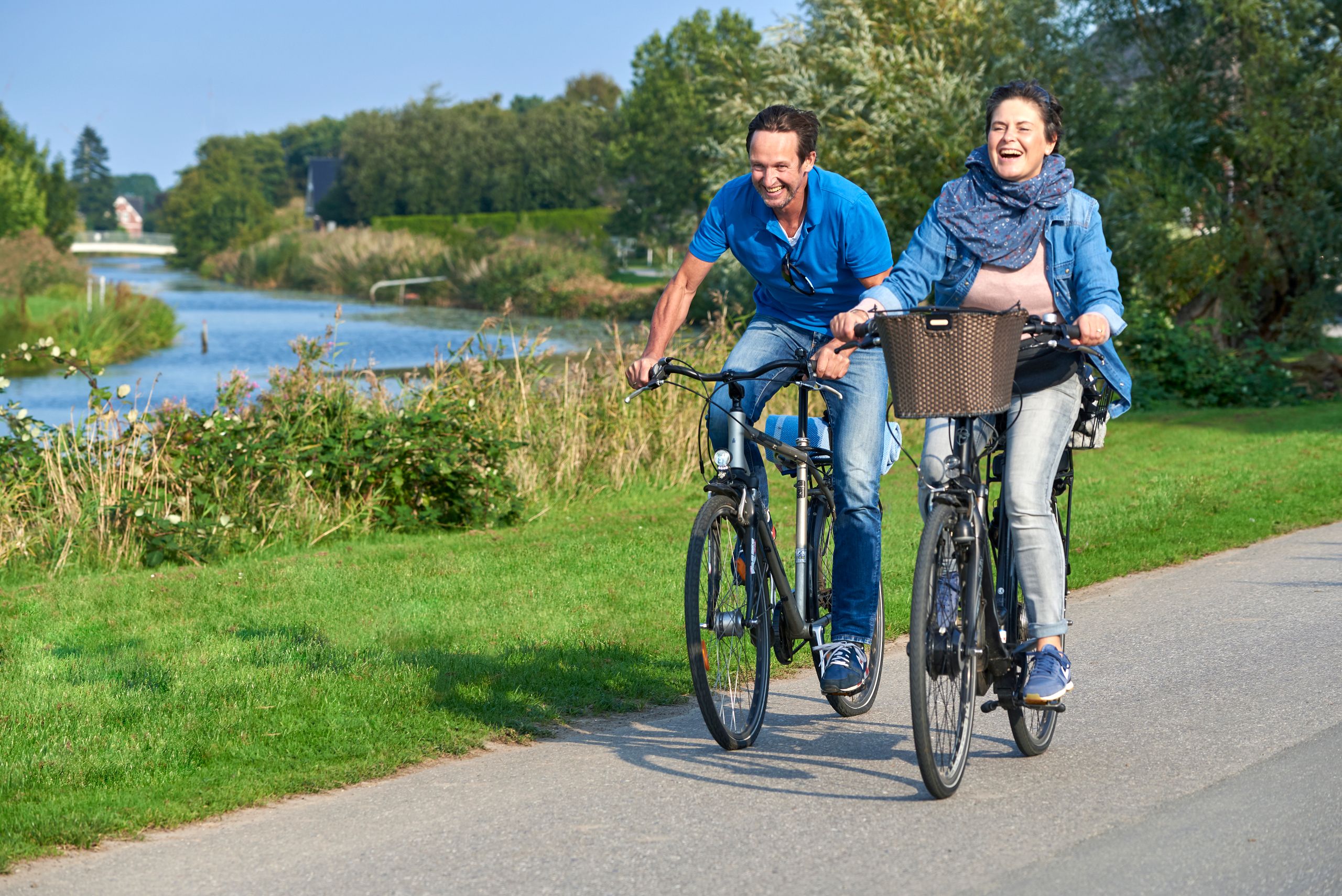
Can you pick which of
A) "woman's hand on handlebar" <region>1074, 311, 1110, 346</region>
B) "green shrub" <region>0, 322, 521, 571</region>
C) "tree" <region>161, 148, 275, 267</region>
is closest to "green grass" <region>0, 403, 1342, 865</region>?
"green shrub" <region>0, 322, 521, 571</region>

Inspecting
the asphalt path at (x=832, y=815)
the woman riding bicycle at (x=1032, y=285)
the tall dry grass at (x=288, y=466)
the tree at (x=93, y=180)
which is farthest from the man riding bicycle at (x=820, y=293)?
the tree at (x=93, y=180)

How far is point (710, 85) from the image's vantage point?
46.8m

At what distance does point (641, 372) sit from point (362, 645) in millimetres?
2409

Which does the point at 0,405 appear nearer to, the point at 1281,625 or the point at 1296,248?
the point at 1281,625

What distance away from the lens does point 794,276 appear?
4867mm

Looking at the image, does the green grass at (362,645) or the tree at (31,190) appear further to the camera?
the tree at (31,190)

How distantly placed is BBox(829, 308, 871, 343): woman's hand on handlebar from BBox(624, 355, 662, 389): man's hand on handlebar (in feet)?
2.31

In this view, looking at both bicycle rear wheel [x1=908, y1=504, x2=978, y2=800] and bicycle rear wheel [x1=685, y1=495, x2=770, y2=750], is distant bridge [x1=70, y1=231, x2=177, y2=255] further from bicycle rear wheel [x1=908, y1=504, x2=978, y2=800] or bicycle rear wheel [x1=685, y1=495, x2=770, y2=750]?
bicycle rear wheel [x1=908, y1=504, x2=978, y2=800]

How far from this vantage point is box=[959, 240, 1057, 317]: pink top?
169 inches

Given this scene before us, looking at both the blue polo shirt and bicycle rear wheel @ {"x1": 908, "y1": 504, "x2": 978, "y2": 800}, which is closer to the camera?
bicycle rear wheel @ {"x1": 908, "y1": 504, "x2": 978, "y2": 800}

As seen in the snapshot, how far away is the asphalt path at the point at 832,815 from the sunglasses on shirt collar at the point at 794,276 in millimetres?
1504

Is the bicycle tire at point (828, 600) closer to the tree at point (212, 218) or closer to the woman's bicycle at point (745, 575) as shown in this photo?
the woman's bicycle at point (745, 575)

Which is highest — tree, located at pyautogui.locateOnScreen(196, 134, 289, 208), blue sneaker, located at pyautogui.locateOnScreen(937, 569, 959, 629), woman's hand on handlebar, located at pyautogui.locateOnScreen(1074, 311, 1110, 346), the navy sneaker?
tree, located at pyautogui.locateOnScreen(196, 134, 289, 208)

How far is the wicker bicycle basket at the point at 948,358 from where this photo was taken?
3.74 metres
